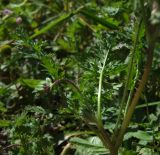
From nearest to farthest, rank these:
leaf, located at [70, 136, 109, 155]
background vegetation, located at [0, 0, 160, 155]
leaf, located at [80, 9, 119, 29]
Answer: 1. background vegetation, located at [0, 0, 160, 155]
2. leaf, located at [70, 136, 109, 155]
3. leaf, located at [80, 9, 119, 29]

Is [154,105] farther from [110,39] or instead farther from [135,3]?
[135,3]

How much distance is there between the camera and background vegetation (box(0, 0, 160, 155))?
179cm

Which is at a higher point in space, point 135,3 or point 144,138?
point 135,3

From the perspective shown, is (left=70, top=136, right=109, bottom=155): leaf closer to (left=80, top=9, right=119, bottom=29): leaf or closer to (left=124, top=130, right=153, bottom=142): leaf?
(left=124, top=130, right=153, bottom=142): leaf

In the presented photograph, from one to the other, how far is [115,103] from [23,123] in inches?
23.2

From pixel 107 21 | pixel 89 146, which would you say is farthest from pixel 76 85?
pixel 107 21

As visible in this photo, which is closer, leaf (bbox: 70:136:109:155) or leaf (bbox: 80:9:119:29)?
leaf (bbox: 70:136:109:155)

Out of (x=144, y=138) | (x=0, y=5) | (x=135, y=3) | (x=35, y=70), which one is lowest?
(x=144, y=138)

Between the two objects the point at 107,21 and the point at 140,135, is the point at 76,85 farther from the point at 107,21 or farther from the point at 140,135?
the point at 107,21

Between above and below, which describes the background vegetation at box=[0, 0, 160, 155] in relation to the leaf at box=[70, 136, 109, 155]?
above

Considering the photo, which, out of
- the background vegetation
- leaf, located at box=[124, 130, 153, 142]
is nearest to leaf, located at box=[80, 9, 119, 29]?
the background vegetation

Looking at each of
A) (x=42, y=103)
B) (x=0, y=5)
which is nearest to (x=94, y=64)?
(x=42, y=103)

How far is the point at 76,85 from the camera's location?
1.95 meters

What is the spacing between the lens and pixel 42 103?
251 centimetres
